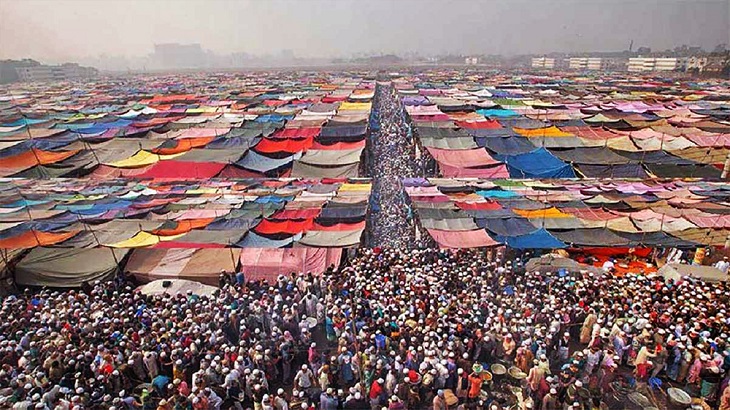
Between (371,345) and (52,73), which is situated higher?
(52,73)

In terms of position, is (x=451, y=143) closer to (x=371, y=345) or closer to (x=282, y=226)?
(x=282, y=226)

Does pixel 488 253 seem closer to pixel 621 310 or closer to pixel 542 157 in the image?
pixel 621 310

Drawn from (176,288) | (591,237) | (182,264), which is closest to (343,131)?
(182,264)

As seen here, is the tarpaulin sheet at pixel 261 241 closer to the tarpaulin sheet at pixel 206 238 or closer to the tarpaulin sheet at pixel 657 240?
the tarpaulin sheet at pixel 206 238

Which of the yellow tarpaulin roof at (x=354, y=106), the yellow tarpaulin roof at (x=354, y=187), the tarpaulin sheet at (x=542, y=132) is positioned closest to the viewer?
the yellow tarpaulin roof at (x=354, y=187)

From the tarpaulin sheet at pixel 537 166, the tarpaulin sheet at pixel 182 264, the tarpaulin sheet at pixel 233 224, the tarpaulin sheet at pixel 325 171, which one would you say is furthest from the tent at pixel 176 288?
the tarpaulin sheet at pixel 537 166

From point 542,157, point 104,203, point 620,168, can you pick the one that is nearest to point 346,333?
point 104,203
